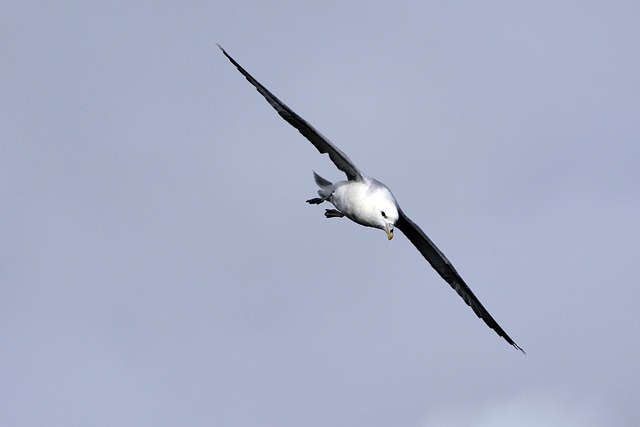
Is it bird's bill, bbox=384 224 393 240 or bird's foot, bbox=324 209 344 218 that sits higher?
bird's foot, bbox=324 209 344 218

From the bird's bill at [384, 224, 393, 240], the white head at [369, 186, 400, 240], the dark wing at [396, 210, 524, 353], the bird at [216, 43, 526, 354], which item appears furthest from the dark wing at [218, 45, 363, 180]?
the dark wing at [396, 210, 524, 353]

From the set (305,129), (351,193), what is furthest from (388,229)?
(305,129)

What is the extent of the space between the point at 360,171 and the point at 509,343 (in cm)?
489

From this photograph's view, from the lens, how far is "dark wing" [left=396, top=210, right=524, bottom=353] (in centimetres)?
2147

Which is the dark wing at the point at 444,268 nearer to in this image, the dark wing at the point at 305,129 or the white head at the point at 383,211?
the white head at the point at 383,211

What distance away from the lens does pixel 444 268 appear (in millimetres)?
22594

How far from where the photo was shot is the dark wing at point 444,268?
21469 millimetres

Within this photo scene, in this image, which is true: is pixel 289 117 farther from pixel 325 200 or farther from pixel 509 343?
pixel 509 343

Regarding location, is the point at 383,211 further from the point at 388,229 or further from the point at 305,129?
the point at 305,129

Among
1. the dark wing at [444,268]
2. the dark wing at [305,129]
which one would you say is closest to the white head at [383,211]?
the dark wing at [305,129]

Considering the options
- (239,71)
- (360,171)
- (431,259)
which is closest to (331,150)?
(360,171)

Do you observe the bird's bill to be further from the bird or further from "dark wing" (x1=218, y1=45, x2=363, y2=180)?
"dark wing" (x1=218, y1=45, x2=363, y2=180)

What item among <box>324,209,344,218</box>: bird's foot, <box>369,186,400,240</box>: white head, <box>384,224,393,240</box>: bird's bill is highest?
<box>324,209,344,218</box>: bird's foot

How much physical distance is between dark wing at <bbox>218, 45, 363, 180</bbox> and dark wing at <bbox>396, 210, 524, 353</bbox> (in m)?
1.66
